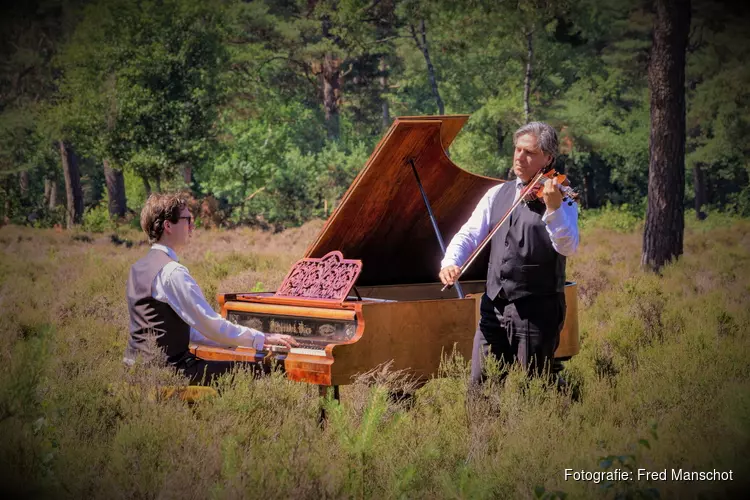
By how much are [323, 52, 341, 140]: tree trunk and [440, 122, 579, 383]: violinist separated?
1452 inches

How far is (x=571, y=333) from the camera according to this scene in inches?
264

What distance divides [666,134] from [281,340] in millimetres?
11596

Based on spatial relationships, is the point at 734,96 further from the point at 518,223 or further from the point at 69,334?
the point at 518,223

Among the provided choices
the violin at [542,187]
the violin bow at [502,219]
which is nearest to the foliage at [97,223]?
the violin bow at [502,219]

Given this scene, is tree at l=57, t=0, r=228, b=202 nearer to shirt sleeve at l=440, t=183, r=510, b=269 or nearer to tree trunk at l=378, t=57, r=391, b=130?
tree trunk at l=378, t=57, r=391, b=130

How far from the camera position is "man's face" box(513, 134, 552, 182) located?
5457mm

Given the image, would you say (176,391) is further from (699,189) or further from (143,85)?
(699,189)

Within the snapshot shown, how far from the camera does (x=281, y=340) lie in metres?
5.99

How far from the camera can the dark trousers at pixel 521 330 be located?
18.3ft

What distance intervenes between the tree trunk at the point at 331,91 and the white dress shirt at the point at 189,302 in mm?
36700

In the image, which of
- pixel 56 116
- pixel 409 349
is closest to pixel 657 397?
pixel 409 349

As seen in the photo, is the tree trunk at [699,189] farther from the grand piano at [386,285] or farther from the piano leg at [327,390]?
the piano leg at [327,390]

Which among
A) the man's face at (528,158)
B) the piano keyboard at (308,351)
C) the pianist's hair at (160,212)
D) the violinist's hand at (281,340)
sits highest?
the man's face at (528,158)

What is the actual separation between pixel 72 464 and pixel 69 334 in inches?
250
